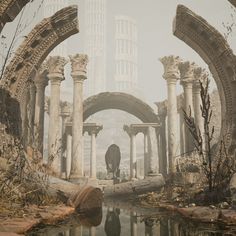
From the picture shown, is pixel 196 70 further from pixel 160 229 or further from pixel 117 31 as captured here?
pixel 117 31

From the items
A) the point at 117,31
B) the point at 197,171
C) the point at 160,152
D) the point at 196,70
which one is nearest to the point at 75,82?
the point at 196,70

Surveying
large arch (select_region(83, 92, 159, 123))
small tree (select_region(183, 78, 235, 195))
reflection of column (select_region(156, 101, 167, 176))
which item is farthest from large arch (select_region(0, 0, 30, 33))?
reflection of column (select_region(156, 101, 167, 176))

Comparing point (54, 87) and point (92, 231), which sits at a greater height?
point (54, 87)

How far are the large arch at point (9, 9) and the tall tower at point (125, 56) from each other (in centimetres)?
10450

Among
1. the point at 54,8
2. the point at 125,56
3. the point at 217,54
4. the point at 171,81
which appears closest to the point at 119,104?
the point at 171,81

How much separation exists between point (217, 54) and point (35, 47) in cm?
685

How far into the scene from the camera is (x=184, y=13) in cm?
1231

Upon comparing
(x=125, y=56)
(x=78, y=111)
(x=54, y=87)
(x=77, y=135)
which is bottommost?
(x=77, y=135)

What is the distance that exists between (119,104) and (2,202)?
2190cm

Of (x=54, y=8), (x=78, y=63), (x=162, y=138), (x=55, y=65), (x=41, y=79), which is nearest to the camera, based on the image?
(x=41, y=79)

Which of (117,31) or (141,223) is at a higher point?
(117,31)

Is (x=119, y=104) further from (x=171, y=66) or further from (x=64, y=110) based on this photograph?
(x=171, y=66)

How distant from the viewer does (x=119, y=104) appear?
91.7ft

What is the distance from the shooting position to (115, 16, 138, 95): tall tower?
115125 mm
